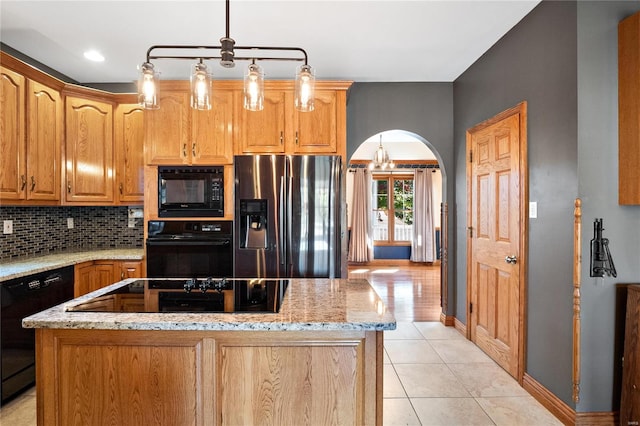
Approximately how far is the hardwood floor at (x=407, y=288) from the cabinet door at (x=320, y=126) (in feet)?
7.42

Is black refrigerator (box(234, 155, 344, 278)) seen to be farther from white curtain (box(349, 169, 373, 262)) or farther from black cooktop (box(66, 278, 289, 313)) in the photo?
white curtain (box(349, 169, 373, 262))

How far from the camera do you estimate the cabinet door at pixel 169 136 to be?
3461mm

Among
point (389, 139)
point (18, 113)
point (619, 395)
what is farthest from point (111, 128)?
point (389, 139)

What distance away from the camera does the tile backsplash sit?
10.4 ft

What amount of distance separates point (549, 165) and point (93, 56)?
3.81m

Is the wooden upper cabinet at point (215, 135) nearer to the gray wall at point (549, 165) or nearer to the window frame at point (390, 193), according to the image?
the gray wall at point (549, 165)

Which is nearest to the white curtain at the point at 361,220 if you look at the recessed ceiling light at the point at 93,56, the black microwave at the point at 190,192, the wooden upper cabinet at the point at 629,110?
the black microwave at the point at 190,192

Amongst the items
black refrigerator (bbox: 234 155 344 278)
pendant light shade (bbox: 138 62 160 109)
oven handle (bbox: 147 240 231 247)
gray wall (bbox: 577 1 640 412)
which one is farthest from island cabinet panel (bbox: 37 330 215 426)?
gray wall (bbox: 577 1 640 412)

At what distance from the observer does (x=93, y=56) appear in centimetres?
332

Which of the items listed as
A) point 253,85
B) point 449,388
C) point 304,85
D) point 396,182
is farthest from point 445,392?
point 396,182

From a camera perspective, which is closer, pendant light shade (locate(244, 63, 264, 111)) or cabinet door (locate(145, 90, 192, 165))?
pendant light shade (locate(244, 63, 264, 111))

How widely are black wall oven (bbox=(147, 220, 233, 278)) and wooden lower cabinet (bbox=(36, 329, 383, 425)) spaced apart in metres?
1.90

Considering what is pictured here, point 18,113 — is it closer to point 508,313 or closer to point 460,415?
point 460,415

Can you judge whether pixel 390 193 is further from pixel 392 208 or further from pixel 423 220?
pixel 423 220
